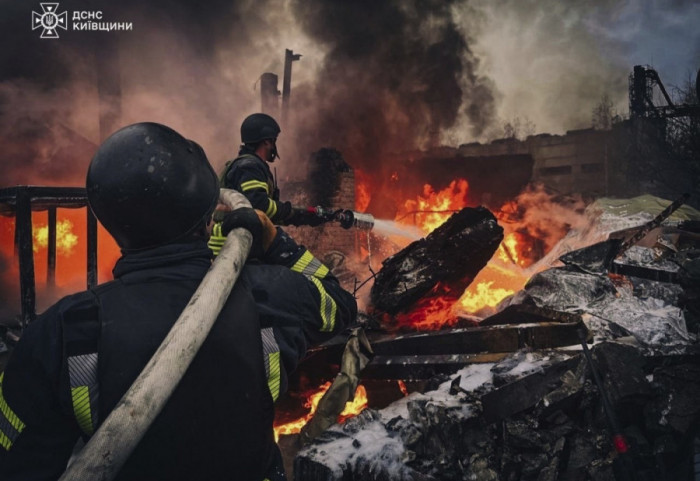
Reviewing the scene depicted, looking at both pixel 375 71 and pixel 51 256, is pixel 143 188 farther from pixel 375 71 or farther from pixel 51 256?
pixel 375 71

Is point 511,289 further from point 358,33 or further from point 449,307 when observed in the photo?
point 358,33

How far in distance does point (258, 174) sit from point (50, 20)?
11.9 metres

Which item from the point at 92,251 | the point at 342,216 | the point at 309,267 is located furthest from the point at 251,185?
the point at 309,267

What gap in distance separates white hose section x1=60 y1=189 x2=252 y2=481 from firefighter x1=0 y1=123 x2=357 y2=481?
0.03 m

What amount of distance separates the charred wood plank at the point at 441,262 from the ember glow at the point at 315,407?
3.42 ft

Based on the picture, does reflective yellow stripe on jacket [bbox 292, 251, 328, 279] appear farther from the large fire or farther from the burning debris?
the large fire

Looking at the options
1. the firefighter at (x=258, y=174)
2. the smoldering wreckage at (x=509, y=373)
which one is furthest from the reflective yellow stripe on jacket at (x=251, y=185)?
the smoldering wreckage at (x=509, y=373)

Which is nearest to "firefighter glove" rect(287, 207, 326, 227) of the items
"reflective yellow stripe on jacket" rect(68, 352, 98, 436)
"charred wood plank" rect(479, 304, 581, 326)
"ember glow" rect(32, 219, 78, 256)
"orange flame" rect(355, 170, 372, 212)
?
"charred wood plank" rect(479, 304, 581, 326)

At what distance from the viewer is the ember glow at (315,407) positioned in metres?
4.48

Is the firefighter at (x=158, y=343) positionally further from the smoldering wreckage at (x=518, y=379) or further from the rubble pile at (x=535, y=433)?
the smoldering wreckage at (x=518, y=379)

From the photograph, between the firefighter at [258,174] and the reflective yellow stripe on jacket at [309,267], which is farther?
the firefighter at [258,174]

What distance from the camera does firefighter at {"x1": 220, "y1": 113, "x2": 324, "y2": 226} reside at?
13.5ft

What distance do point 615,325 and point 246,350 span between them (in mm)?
4206

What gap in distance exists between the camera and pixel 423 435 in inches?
113
